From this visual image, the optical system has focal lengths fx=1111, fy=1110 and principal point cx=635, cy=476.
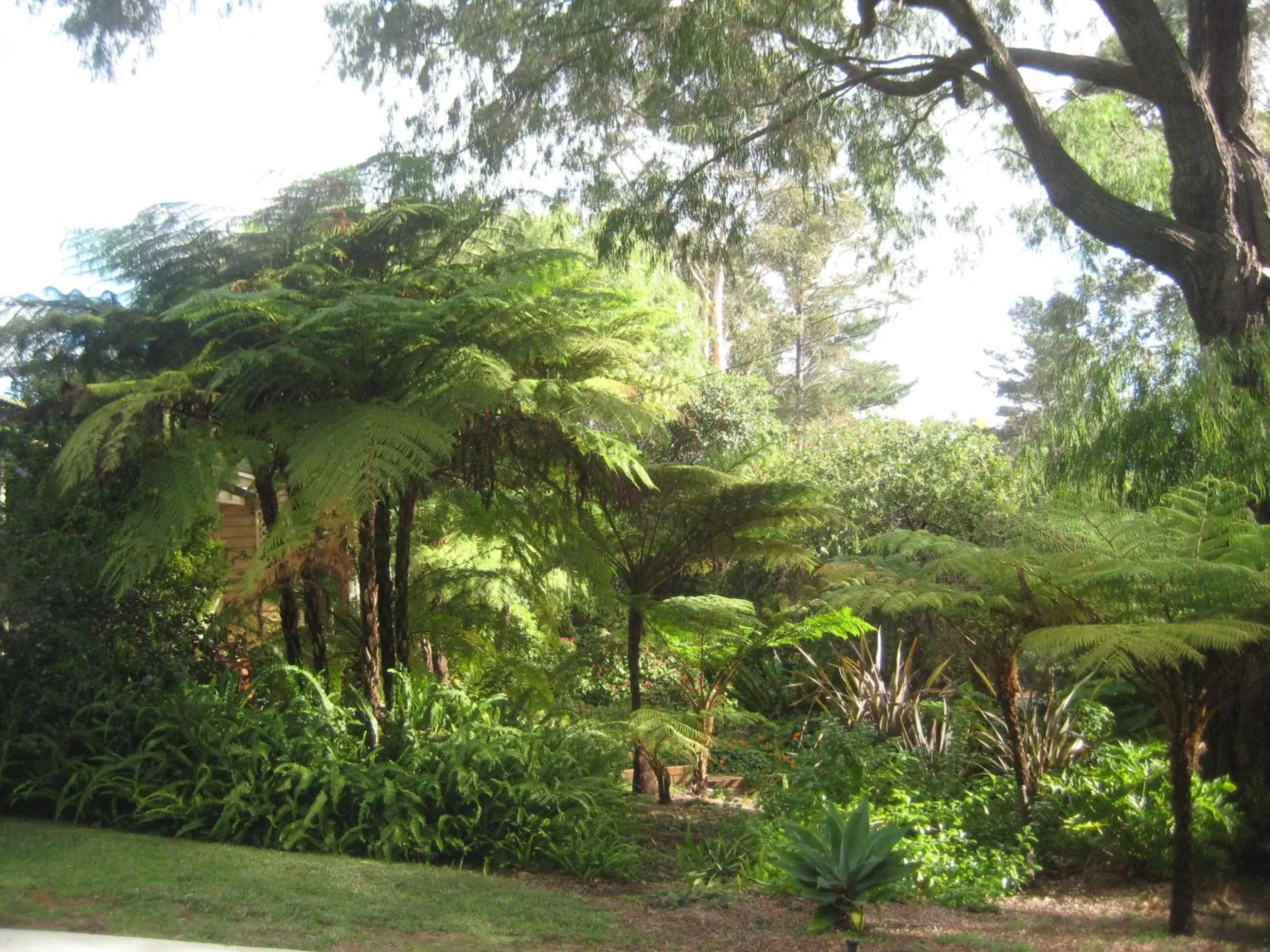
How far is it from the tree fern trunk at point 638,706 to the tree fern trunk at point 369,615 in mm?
2095

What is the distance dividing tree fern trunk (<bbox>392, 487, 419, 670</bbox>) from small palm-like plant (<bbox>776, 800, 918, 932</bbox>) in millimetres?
3843

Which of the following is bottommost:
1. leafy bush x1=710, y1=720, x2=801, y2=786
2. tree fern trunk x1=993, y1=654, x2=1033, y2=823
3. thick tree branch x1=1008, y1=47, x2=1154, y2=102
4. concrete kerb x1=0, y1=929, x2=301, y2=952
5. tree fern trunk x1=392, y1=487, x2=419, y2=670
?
concrete kerb x1=0, y1=929, x2=301, y2=952

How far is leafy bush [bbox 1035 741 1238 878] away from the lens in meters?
6.64

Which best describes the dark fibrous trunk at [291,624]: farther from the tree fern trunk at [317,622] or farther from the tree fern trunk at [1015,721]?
the tree fern trunk at [1015,721]

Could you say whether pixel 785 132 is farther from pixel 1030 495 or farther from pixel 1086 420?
pixel 1030 495

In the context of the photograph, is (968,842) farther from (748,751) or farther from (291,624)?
(291,624)

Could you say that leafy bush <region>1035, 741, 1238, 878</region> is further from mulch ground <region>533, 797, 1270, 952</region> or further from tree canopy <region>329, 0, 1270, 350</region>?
tree canopy <region>329, 0, 1270, 350</region>

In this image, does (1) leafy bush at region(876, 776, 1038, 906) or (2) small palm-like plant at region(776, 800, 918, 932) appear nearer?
(2) small palm-like plant at region(776, 800, 918, 932)

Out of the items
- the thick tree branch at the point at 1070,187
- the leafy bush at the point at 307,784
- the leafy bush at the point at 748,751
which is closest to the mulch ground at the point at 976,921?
the leafy bush at the point at 307,784

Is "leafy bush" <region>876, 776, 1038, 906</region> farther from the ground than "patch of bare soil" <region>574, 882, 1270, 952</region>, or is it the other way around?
"leafy bush" <region>876, 776, 1038, 906</region>

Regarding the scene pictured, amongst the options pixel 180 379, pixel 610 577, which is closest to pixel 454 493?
pixel 610 577

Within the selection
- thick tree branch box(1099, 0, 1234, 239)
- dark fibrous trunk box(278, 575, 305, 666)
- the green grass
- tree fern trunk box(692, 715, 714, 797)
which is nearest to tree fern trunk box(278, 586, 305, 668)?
dark fibrous trunk box(278, 575, 305, 666)

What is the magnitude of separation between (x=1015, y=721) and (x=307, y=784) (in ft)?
15.1

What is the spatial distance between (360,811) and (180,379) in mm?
2818
